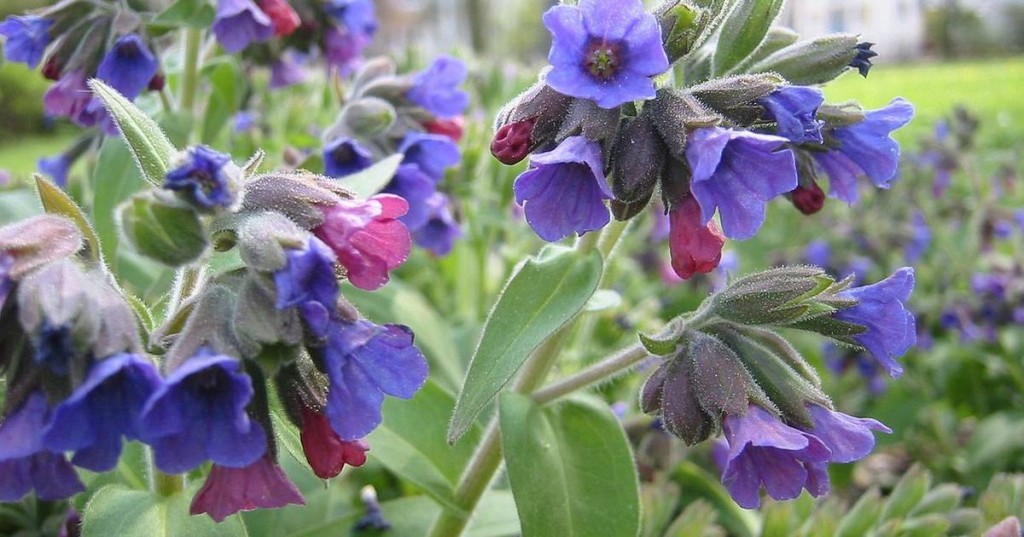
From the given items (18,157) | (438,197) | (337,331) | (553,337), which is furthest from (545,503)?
(18,157)

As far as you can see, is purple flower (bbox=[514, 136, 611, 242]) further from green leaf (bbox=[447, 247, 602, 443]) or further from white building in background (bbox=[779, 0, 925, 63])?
white building in background (bbox=[779, 0, 925, 63])

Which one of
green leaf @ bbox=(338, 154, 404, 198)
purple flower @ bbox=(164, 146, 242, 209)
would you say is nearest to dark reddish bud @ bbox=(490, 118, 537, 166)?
green leaf @ bbox=(338, 154, 404, 198)

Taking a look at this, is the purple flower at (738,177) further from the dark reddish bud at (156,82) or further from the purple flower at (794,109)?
the dark reddish bud at (156,82)

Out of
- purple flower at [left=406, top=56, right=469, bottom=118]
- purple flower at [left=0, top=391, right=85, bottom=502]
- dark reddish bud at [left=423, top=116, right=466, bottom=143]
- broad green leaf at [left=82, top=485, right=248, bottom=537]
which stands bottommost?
broad green leaf at [left=82, top=485, right=248, bottom=537]

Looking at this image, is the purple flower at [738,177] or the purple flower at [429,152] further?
the purple flower at [429,152]

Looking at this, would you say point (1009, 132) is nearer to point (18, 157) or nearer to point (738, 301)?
point (738, 301)

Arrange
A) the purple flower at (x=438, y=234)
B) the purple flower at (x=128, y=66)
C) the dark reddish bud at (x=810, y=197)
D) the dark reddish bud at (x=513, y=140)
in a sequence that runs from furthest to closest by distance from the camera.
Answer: the purple flower at (x=438, y=234) → the purple flower at (x=128, y=66) → the dark reddish bud at (x=810, y=197) → the dark reddish bud at (x=513, y=140)

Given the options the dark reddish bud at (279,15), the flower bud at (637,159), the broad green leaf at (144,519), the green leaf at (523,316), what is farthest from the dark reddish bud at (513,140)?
the dark reddish bud at (279,15)
